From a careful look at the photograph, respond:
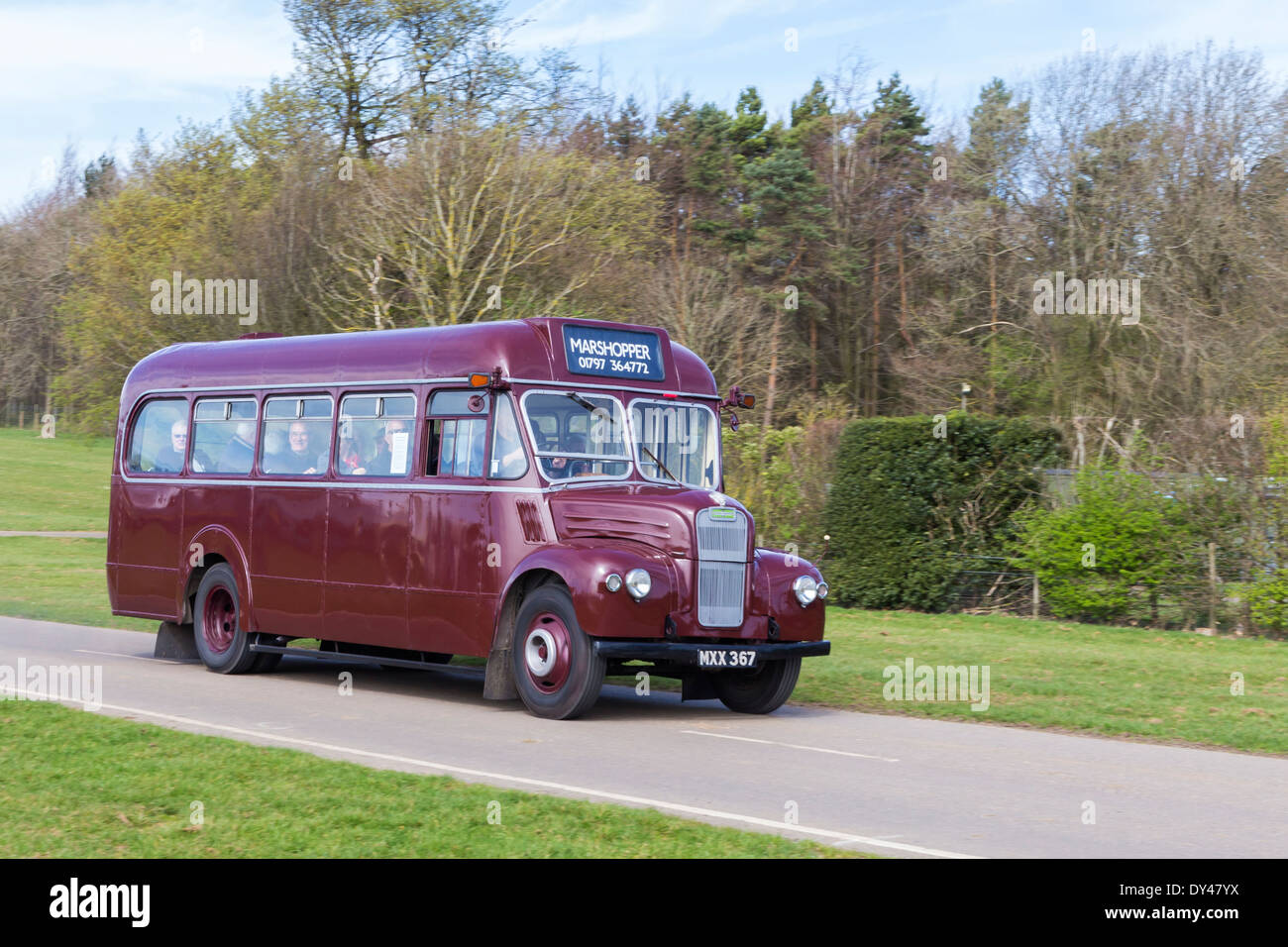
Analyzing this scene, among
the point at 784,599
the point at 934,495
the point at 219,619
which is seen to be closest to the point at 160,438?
the point at 219,619

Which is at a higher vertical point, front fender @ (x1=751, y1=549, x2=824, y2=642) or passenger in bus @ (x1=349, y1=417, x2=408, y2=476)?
passenger in bus @ (x1=349, y1=417, x2=408, y2=476)

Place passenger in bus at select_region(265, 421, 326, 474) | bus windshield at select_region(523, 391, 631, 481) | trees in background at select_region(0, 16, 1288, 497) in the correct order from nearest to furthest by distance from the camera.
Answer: bus windshield at select_region(523, 391, 631, 481)
passenger in bus at select_region(265, 421, 326, 474)
trees in background at select_region(0, 16, 1288, 497)

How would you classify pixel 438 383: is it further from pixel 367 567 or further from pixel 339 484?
pixel 367 567

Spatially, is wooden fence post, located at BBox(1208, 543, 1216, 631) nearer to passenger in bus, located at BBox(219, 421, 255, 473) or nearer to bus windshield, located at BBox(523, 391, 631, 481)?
bus windshield, located at BBox(523, 391, 631, 481)

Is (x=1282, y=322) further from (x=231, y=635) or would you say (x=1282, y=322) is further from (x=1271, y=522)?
(x=231, y=635)

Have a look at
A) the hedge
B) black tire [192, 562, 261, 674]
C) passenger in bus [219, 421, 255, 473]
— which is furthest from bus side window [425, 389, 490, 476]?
the hedge

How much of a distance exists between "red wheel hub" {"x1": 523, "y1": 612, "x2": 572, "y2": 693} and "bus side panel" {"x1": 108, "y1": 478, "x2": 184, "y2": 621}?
19.7ft

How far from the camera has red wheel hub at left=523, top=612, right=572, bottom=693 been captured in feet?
40.3

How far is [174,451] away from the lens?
1714 centimetres

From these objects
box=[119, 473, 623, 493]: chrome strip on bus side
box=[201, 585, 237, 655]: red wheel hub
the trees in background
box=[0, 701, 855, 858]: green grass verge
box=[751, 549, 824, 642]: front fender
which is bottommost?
box=[0, 701, 855, 858]: green grass verge

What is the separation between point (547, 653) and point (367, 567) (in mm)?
2763

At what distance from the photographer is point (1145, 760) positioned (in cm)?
1099
